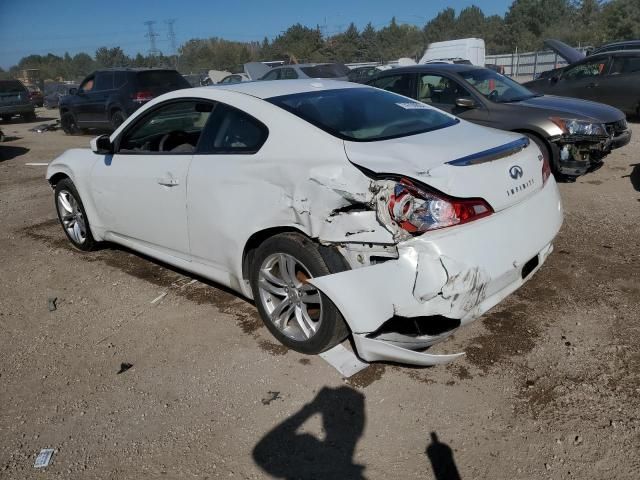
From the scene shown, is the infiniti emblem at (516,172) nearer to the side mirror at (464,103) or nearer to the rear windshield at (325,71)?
the side mirror at (464,103)

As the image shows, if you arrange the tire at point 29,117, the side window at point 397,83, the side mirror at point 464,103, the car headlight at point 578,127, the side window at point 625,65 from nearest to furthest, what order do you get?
the car headlight at point 578,127 → the side mirror at point 464,103 → the side window at point 397,83 → the side window at point 625,65 → the tire at point 29,117

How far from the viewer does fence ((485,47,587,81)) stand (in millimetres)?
32275

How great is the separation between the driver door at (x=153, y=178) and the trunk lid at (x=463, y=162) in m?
1.41

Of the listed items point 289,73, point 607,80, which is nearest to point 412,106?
point 607,80

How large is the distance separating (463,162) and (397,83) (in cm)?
547

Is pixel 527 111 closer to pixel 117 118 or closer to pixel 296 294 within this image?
pixel 296 294

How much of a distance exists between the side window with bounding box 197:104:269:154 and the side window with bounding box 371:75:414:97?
4.75 meters

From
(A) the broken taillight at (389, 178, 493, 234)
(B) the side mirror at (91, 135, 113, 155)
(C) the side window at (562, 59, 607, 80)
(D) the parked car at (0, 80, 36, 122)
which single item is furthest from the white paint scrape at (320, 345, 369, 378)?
(D) the parked car at (0, 80, 36, 122)

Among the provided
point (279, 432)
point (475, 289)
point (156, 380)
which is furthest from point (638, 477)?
point (156, 380)

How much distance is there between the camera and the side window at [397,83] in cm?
782

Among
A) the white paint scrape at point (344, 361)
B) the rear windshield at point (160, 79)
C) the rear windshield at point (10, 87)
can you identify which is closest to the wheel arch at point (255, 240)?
the white paint scrape at point (344, 361)

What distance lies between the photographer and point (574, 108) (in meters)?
6.93

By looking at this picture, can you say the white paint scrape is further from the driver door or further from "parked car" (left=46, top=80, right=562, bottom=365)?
the driver door

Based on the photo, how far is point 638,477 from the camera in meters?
2.25
